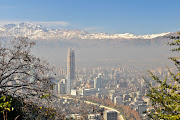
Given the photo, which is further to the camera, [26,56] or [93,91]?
[93,91]

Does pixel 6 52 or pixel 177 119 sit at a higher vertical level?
pixel 6 52

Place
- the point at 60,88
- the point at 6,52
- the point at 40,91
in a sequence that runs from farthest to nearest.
A: 1. the point at 60,88
2. the point at 6,52
3. the point at 40,91

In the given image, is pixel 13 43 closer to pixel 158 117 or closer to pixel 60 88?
pixel 158 117

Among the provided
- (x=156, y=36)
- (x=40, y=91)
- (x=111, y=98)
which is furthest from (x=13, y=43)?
(x=156, y=36)

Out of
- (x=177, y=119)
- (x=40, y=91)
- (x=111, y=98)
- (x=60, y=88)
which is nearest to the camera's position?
(x=177, y=119)

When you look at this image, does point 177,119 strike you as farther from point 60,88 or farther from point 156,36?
point 156,36

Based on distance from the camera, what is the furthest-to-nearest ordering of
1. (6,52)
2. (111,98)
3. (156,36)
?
(156,36) < (111,98) < (6,52)

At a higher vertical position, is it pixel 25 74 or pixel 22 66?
pixel 22 66

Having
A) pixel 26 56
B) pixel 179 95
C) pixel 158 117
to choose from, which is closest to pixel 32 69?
pixel 26 56

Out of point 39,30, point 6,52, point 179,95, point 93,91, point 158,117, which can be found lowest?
point 93,91
